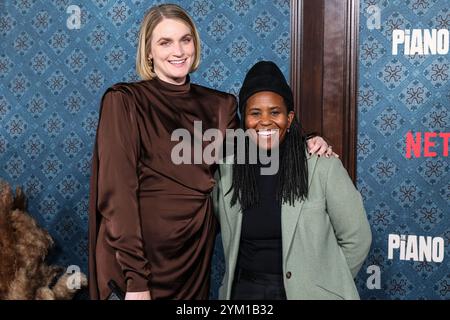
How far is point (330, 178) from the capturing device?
178cm

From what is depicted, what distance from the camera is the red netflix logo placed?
2.54m

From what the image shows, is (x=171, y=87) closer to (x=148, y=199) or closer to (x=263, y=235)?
(x=148, y=199)

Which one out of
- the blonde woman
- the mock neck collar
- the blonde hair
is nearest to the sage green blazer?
the blonde woman

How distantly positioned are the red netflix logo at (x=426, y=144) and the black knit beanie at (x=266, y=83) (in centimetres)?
97

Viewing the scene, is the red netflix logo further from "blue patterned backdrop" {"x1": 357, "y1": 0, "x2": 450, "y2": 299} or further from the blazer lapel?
the blazer lapel

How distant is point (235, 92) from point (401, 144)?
0.87 meters

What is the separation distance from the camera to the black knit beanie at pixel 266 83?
1.82m

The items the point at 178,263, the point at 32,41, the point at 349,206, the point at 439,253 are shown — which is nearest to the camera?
the point at 349,206

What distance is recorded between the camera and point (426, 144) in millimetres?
2561

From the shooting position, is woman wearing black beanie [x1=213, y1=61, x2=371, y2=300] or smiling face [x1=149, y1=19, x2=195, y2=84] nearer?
woman wearing black beanie [x1=213, y1=61, x2=371, y2=300]

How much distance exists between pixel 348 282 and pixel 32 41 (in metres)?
2.27

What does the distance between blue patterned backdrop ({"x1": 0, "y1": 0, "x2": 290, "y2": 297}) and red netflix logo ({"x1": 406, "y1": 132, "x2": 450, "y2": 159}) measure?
0.90 metres

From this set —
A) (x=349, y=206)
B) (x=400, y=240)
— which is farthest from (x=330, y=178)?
(x=400, y=240)
